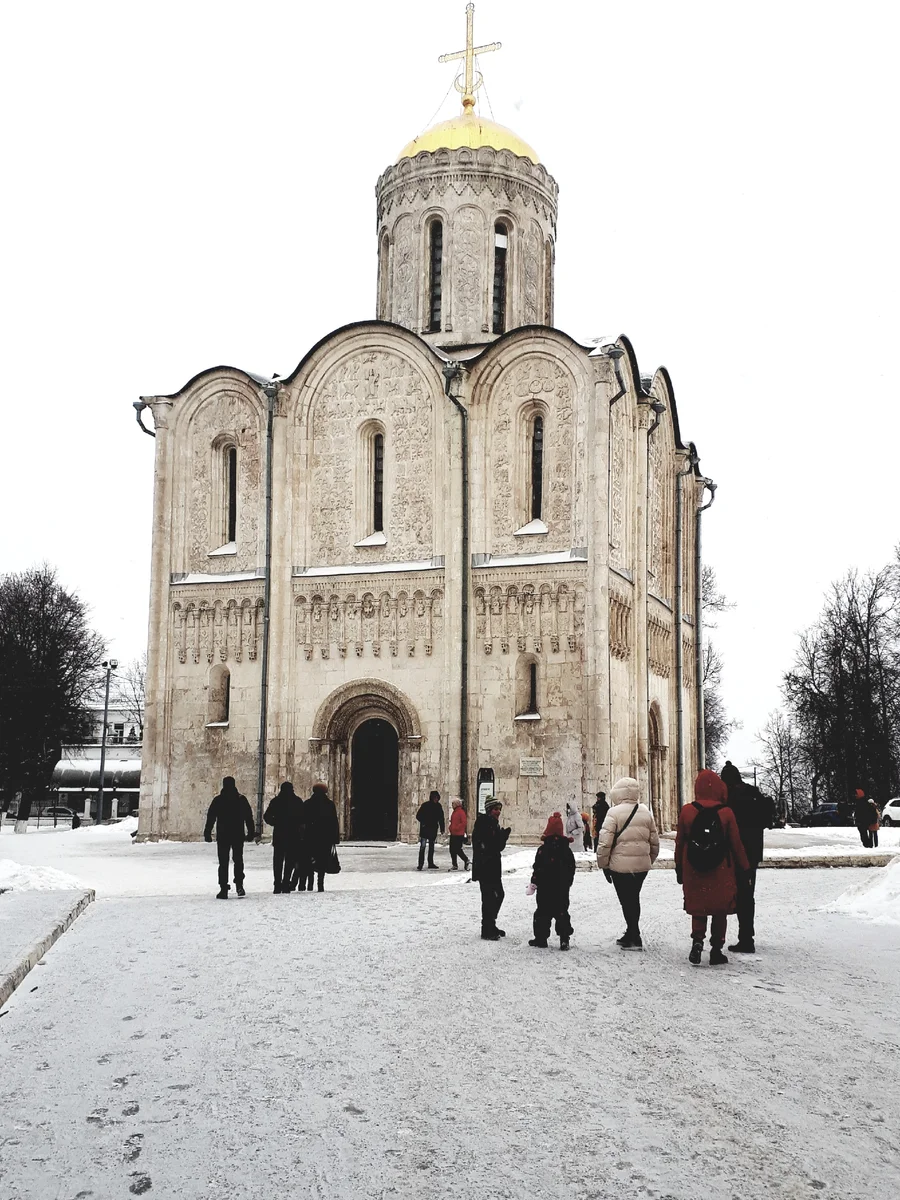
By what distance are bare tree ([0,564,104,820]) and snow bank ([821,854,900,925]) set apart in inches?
1475

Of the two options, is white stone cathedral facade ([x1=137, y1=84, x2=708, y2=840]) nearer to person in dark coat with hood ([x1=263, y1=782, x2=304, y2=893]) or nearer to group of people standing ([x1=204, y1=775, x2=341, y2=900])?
group of people standing ([x1=204, y1=775, x2=341, y2=900])

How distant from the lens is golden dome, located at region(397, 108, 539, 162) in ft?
109

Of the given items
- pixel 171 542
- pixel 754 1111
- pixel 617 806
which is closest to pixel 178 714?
pixel 171 542

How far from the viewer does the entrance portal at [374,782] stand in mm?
29438

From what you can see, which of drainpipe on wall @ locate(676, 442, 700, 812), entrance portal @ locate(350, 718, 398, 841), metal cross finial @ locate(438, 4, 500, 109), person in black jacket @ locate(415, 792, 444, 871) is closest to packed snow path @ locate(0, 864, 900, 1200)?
person in black jacket @ locate(415, 792, 444, 871)

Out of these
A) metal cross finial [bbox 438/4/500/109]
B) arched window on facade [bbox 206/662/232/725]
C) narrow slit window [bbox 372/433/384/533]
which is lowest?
arched window on facade [bbox 206/662/232/725]

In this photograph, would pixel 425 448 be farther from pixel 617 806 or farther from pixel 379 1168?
pixel 379 1168

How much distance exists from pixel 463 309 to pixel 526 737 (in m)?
10.7

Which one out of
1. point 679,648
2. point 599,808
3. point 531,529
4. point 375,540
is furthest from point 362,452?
point 599,808

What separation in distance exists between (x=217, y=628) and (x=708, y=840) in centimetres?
2153

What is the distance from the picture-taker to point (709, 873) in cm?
998

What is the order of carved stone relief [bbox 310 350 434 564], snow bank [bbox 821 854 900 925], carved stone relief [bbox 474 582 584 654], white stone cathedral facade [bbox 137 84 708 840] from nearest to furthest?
snow bank [bbox 821 854 900 925] < carved stone relief [bbox 474 582 584 654] < white stone cathedral facade [bbox 137 84 708 840] < carved stone relief [bbox 310 350 434 564]

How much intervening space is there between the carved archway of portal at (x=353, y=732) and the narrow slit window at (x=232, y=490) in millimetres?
4780

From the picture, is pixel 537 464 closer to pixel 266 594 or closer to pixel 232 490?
pixel 266 594
